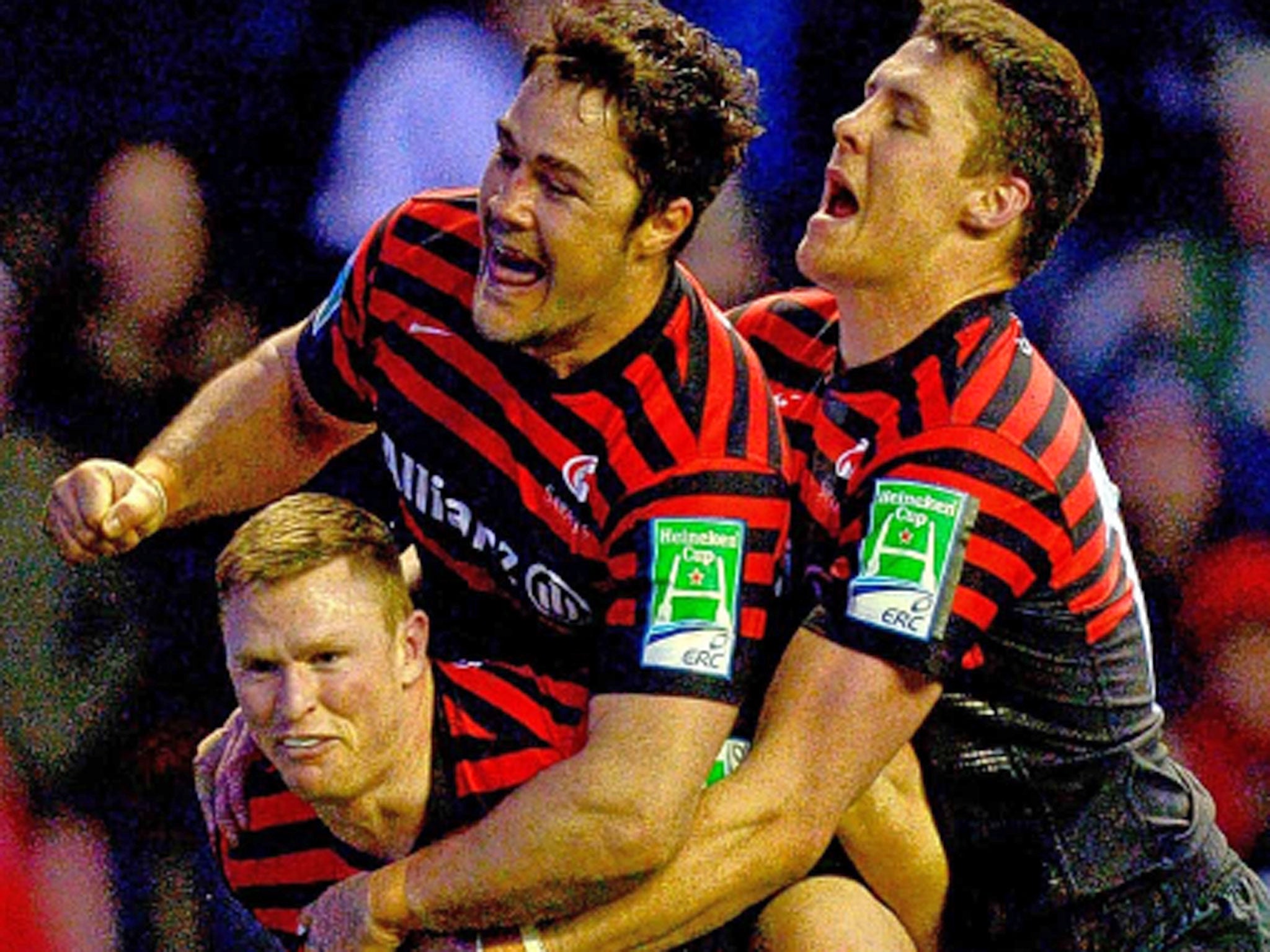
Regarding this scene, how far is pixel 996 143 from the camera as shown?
3.11 metres

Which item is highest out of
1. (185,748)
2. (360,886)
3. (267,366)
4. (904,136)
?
(904,136)

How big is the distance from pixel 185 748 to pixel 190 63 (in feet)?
3.77

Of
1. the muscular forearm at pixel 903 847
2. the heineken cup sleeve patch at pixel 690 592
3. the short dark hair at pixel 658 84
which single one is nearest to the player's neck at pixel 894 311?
the short dark hair at pixel 658 84

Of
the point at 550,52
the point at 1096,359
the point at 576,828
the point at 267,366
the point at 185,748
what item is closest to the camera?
the point at 576,828

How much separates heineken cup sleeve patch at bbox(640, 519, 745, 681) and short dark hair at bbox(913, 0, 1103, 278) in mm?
634

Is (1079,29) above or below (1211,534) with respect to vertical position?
above

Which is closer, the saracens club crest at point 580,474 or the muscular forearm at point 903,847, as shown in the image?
the saracens club crest at point 580,474

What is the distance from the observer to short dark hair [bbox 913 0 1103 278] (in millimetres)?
3107

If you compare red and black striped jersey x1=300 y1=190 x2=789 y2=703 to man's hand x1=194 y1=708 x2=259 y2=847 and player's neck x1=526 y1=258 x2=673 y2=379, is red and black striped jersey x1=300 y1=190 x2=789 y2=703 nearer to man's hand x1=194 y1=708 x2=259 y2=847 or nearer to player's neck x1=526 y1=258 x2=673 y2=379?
player's neck x1=526 y1=258 x2=673 y2=379

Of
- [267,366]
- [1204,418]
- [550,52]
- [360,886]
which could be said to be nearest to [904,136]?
[550,52]

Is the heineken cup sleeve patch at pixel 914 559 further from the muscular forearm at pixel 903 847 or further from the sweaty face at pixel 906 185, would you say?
the sweaty face at pixel 906 185

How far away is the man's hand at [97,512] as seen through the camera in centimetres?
293

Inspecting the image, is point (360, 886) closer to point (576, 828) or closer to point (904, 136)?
point (576, 828)

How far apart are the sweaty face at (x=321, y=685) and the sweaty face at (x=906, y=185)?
766mm
